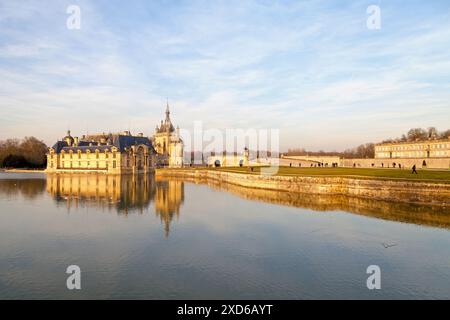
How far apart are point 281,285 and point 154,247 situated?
16.1 ft

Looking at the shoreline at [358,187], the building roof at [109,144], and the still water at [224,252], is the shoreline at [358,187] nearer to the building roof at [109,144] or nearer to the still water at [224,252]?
the still water at [224,252]

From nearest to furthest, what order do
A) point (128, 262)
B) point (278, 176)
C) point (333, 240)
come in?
1. point (128, 262)
2. point (333, 240)
3. point (278, 176)

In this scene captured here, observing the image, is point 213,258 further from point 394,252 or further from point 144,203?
point 144,203

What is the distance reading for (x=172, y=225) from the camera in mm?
15812

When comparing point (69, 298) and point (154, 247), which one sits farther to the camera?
point (154, 247)

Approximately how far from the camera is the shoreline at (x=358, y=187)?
68.3 ft

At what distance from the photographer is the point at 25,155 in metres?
79.0

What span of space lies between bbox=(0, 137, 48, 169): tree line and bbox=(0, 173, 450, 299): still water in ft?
212

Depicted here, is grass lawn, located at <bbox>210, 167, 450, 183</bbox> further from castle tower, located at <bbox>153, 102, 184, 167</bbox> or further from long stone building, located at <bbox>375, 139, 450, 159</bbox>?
castle tower, located at <bbox>153, 102, 184, 167</bbox>

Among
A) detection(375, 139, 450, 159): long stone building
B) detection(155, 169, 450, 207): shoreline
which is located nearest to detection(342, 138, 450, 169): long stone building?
detection(375, 139, 450, 159): long stone building

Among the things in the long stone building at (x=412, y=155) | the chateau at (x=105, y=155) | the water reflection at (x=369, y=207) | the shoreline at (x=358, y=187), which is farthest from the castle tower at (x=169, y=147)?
the water reflection at (x=369, y=207)

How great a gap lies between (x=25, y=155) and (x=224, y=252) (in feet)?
262
